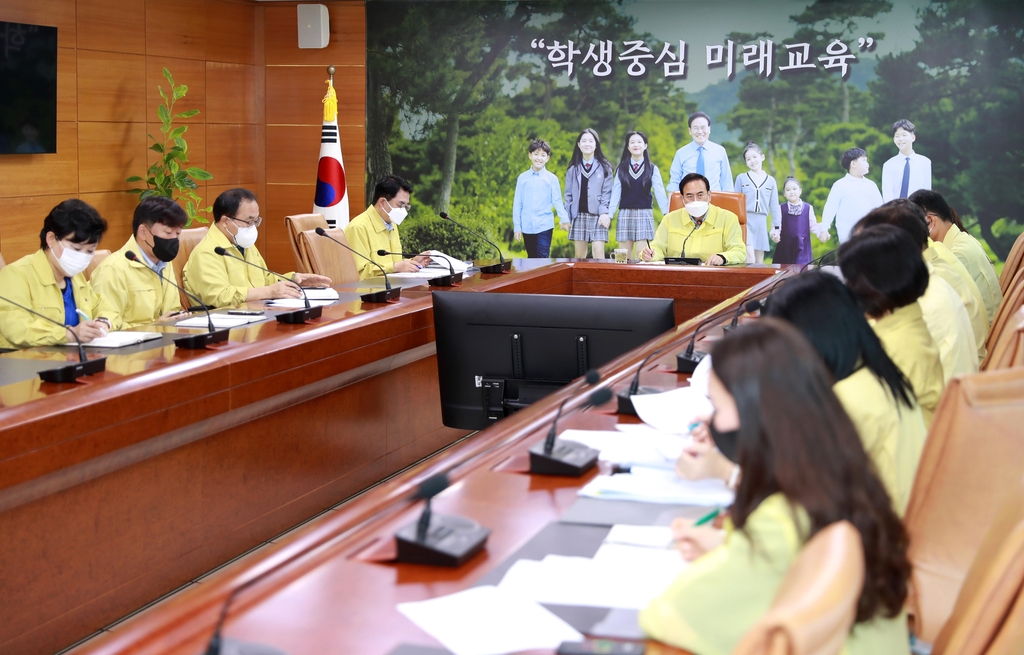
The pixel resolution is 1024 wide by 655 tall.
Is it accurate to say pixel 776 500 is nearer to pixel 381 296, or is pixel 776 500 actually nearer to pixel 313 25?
pixel 381 296

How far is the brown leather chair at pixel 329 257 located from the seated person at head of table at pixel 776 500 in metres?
3.87

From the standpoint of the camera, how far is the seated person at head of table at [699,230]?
5.86 m

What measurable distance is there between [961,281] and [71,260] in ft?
10.1

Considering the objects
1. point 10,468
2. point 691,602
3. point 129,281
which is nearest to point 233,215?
point 129,281

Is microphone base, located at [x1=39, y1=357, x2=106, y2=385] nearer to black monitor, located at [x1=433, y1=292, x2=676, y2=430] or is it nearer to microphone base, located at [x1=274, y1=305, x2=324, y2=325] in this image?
microphone base, located at [x1=274, y1=305, x2=324, y2=325]

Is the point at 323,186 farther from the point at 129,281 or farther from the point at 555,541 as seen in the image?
the point at 555,541

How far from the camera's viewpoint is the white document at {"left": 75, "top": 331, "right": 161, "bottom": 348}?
3.01 metres

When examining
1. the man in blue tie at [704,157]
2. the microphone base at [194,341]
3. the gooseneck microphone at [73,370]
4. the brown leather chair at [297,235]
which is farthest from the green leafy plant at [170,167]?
the gooseneck microphone at [73,370]

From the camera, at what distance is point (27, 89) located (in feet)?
21.0

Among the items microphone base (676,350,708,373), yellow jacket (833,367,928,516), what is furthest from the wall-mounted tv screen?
yellow jacket (833,367,928,516)

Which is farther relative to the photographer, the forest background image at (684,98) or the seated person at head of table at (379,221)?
the forest background image at (684,98)

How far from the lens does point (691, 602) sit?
1160mm

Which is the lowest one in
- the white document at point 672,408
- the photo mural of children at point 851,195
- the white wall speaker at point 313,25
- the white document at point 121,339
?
the white document at point 672,408

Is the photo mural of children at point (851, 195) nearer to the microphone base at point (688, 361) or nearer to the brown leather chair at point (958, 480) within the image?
the microphone base at point (688, 361)
